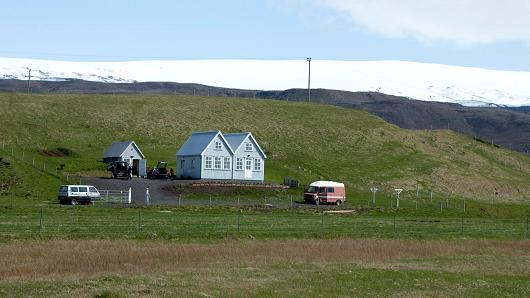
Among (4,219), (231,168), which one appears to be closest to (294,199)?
(231,168)

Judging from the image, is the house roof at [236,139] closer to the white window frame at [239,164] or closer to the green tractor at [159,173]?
the white window frame at [239,164]

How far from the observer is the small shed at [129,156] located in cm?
9612

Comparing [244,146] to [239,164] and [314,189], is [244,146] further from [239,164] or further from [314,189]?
[314,189]

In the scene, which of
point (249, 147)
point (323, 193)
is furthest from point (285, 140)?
point (323, 193)

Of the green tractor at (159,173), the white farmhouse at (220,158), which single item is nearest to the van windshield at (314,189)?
the white farmhouse at (220,158)

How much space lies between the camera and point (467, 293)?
30547 millimetres

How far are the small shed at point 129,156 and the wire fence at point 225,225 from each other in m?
31.0

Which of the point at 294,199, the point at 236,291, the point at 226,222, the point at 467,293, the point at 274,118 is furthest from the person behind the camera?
the point at 274,118

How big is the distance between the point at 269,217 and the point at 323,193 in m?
21.8

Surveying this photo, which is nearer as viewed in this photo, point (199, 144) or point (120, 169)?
point (120, 169)

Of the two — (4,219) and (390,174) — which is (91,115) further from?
(4,219)

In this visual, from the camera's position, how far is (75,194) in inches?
2746

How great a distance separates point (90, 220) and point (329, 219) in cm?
1824

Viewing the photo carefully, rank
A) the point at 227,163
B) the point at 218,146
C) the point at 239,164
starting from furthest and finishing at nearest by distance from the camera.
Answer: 1. the point at 239,164
2. the point at 227,163
3. the point at 218,146
